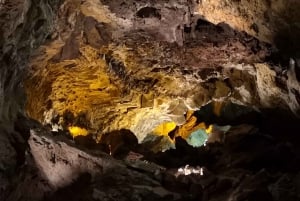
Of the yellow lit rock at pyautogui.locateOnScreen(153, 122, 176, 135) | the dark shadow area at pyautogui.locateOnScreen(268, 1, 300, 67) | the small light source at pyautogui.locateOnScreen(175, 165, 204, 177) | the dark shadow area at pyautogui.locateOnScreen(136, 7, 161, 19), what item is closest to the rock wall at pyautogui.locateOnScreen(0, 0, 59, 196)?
the dark shadow area at pyautogui.locateOnScreen(136, 7, 161, 19)

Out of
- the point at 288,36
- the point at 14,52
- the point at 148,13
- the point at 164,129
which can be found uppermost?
the point at 148,13

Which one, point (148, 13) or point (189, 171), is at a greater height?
point (148, 13)

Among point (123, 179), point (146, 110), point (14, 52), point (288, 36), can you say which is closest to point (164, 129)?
point (146, 110)

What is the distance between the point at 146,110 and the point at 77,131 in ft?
4.92

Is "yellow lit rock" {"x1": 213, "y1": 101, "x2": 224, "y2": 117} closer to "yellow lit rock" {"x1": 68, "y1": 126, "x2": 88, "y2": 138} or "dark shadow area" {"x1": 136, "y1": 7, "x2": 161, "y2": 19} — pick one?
"yellow lit rock" {"x1": 68, "y1": 126, "x2": 88, "y2": 138}

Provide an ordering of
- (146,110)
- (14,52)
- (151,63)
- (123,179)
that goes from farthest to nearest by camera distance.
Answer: (146,110) → (151,63) → (123,179) → (14,52)

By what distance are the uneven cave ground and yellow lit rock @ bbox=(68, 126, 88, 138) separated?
0.10 ft

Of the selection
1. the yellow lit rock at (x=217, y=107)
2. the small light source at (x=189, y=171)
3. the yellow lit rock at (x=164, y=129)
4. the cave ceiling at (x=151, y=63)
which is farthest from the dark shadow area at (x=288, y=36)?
the yellow lit rock at (x=164, y=129)

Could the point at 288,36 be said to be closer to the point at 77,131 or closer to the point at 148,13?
the point at 148,13

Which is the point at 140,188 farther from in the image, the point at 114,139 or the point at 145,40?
the point at 114,139

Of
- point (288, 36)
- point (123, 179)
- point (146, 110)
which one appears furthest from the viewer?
point (146, 110)

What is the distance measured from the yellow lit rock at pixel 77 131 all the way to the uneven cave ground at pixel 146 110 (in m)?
0.03

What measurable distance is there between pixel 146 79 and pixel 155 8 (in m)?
1.71

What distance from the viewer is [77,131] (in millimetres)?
8656
